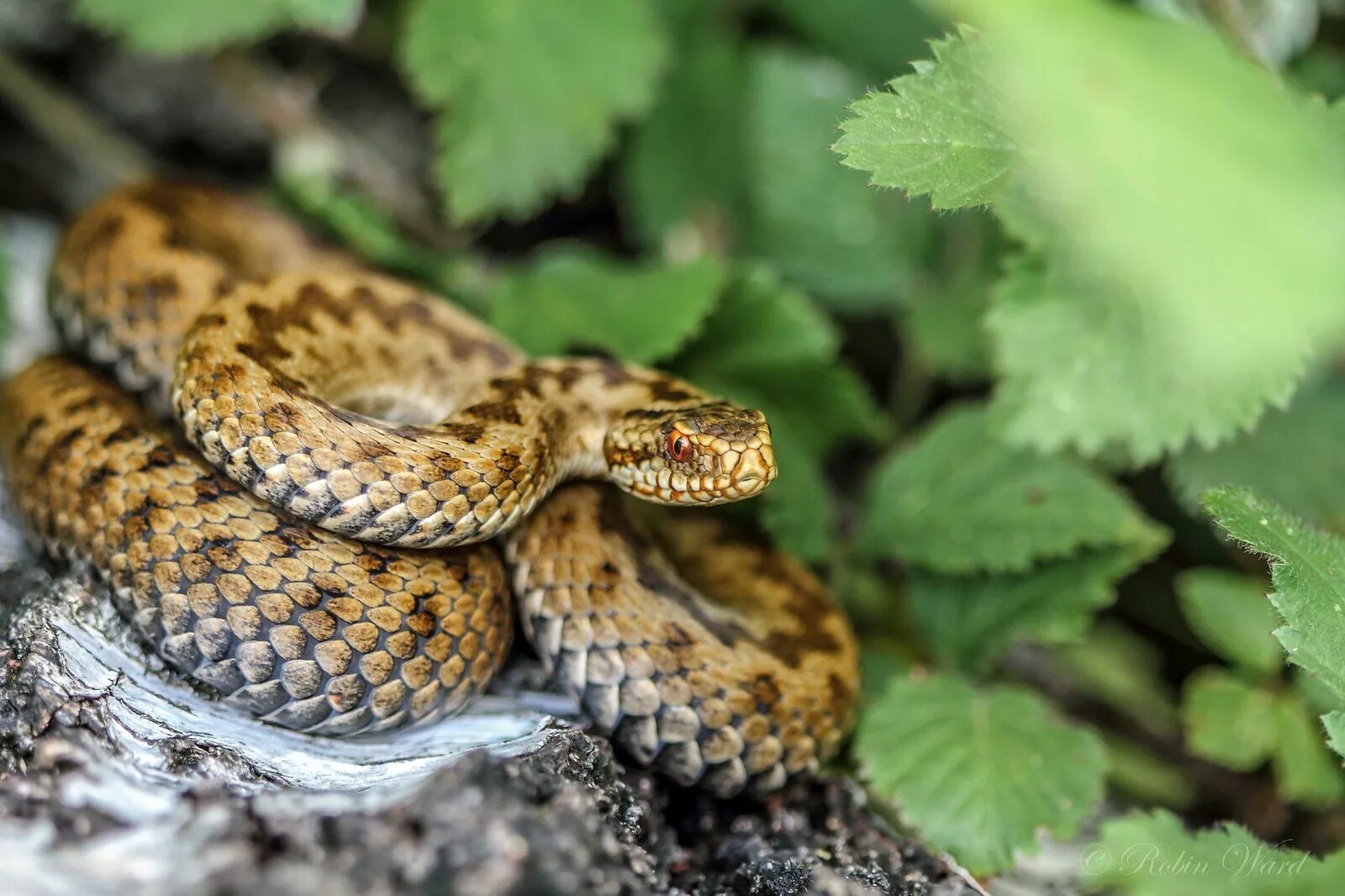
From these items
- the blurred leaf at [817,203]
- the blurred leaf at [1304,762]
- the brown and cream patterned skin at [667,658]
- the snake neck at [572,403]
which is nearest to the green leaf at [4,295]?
the snake neck at [572,403]

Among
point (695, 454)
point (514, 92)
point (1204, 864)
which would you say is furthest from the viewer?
point (514, 92)

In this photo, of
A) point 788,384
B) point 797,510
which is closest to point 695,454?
point 797,510

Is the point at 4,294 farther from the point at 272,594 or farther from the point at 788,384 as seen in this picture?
the point at 788,384

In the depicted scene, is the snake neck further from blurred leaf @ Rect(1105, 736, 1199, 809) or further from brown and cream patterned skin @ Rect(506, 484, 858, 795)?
blurred leaf @ Rect(1105, 736, 1199, 809)

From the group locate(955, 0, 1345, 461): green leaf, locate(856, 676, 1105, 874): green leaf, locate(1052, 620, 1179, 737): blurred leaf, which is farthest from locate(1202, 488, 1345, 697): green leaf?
locate(1052, 620, 1179, 737): blurred leaf

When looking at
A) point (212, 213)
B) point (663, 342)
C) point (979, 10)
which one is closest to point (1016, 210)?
point (663, 342)

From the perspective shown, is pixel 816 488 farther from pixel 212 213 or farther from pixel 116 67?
pixel 116 67

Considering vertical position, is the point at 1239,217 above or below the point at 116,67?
above
